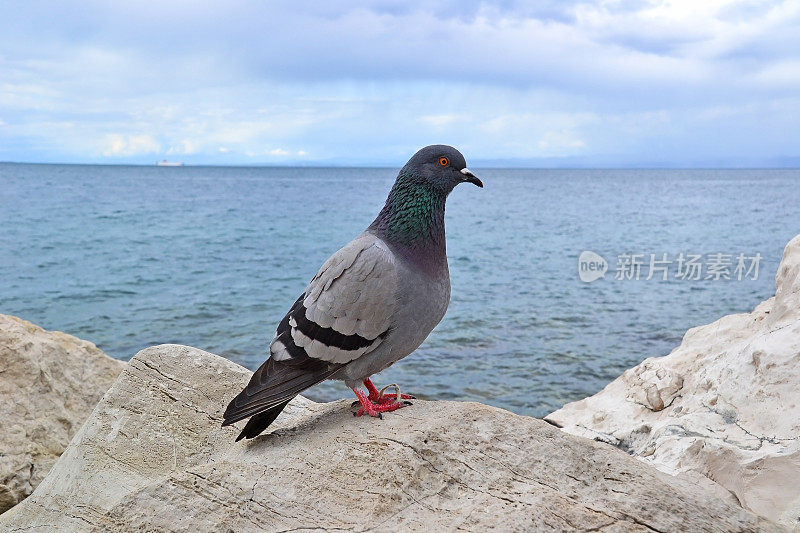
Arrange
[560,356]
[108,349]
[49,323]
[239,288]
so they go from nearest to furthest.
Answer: [560,356], [108,349], [49,323], [239,288]

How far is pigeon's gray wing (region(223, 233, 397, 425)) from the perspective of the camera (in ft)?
13.9

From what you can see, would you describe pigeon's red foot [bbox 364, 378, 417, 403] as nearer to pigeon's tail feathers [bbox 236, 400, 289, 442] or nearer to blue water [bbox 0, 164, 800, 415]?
pigeon's tail feathers [bbox 236, 400, 289, 442]

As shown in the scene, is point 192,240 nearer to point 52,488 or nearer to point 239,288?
point 239,288

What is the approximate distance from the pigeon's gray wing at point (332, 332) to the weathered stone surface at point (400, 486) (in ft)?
1.08

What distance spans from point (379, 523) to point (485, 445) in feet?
2.61

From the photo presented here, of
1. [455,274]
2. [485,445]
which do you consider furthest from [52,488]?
[455,274]

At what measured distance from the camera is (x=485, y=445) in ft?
12.8

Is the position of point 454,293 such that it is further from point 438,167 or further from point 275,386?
point 275,386

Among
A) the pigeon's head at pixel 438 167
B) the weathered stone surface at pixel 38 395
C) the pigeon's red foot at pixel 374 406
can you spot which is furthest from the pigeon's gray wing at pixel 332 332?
the weathered stone surface at pixel 38 395

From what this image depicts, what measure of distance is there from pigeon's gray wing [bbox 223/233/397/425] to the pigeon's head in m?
0.59

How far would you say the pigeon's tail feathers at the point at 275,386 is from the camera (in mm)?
4211

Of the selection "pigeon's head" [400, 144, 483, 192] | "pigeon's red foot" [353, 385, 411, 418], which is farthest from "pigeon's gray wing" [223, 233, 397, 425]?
"pigeon's head" [400, 144, 483, 192]

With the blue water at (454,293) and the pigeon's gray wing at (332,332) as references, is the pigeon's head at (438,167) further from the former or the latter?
the blue water at (454,293)

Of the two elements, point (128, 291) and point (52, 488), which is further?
point (128, 291)
